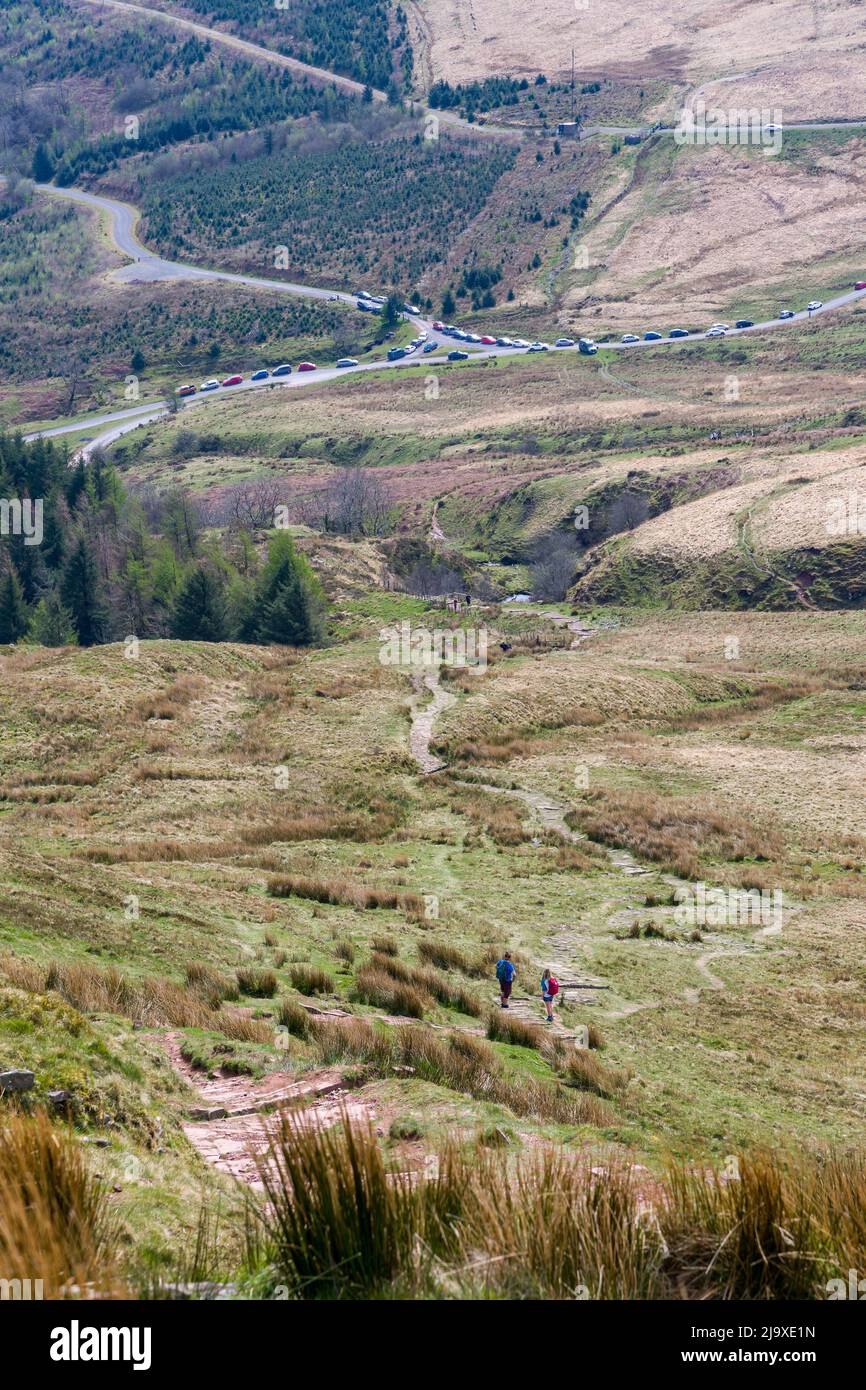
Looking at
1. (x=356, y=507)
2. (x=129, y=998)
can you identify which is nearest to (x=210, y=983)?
(x=129, y=998)

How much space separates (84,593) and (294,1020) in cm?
6461

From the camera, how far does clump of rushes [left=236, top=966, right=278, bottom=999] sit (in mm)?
16312

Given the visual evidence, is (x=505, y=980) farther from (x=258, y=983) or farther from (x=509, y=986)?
(x=258, y=983)

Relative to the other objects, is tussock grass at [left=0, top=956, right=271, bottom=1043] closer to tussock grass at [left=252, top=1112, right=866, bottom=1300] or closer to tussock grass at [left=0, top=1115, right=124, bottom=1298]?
tussock grass at [left=0, top=1115, right=124, bottom=1298]

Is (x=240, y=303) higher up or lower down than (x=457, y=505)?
higher up

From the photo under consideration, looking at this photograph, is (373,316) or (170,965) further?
(373,316)

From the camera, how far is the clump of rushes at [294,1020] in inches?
560

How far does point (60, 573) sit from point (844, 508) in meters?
57.2

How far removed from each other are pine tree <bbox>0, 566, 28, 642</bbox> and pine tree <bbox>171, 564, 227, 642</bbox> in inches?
520

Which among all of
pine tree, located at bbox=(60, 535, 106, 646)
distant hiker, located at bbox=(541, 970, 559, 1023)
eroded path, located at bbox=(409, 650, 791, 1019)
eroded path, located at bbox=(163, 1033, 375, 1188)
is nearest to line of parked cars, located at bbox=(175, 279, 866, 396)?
pine tree, located at bbox=(60, 535, 106, 646)

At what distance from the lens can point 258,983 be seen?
16.5 m
